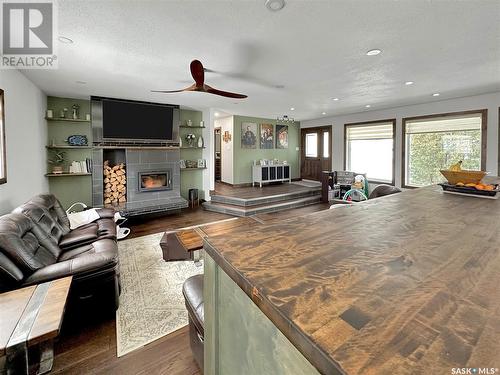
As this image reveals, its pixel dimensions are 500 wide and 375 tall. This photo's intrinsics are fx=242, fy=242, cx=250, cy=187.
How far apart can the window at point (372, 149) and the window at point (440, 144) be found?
431mm

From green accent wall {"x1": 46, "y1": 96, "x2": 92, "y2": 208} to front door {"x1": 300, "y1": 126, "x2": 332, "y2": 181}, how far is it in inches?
272

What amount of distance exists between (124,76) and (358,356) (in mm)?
4466

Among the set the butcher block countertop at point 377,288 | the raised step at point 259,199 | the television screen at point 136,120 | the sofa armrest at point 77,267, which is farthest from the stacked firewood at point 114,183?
the butcher block countertop at point 377,288

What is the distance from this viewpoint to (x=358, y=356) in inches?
16.7

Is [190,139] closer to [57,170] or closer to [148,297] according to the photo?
[57,170]

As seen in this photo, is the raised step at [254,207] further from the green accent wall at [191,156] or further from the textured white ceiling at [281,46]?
the textured white ceiling at [281,46]

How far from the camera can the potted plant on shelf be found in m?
5.00

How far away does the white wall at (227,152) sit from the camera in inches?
317

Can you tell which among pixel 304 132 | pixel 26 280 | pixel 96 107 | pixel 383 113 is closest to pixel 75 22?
pixel 26 280

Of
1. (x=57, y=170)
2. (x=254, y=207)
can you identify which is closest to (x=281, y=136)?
(x=254, y=207)

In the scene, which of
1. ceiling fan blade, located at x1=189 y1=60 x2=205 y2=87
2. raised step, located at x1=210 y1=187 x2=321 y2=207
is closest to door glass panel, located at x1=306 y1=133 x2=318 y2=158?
raised step, located at x1=210 y1=187 x2=321 y2=207

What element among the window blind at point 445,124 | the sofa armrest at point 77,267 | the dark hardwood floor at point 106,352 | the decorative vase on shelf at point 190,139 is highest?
the window blind at point 445,124

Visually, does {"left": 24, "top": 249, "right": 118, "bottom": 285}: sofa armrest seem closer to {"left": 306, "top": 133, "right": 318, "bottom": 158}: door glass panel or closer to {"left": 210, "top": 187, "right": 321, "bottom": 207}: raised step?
{"left": 210, "top": 187, "right": 321, "bottom": 207}: raised step

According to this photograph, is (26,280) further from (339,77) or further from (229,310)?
(339,77)
